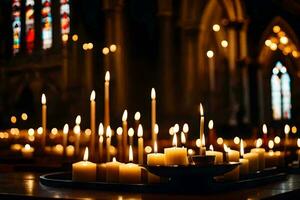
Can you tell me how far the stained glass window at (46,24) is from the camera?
25.9 meters

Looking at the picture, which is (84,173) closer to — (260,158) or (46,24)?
(260,158)

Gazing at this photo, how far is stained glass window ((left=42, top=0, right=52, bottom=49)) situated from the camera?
25938 mm

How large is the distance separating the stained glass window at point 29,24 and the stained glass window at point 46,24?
0.83 meters

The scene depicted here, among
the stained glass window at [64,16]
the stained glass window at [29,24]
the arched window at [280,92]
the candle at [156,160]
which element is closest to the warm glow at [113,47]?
the stained glass window at [64,16]

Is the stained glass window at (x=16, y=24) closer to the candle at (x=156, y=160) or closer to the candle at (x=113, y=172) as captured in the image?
the candle at (x=113, y=172)

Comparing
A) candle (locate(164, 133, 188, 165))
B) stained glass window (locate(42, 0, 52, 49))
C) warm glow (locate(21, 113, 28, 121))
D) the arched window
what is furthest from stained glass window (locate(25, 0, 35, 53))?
candle (locate(164, 133, 188, 165))

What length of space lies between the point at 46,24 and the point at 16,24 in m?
2.25

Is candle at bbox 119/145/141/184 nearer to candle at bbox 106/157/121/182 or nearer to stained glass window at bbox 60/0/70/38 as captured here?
candle at bbox 106/157/121/182

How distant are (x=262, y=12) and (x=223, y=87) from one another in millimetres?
3780

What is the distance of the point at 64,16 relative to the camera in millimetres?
25125

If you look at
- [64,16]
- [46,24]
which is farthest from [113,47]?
[46,24]

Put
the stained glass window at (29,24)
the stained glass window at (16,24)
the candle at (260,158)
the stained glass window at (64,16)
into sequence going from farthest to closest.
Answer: the stained glass window at (16,24), the stained glass window at (29,24), the stained glass window at (64,16), the candle at (260,158)

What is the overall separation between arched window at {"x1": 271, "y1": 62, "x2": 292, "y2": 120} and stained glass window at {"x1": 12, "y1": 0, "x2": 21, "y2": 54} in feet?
41.7

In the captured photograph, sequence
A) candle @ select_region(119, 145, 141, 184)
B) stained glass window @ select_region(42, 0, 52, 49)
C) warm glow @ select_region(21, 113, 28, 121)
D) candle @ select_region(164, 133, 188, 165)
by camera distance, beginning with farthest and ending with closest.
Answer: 1. stained glass window @ select_region(42, 0, 52, 49)
2. warm glow @ select_region(21, 113, 28, 121)
3. candle @ select_region(119, 145, 141, 184)
4. candle @ select_region(164, 133, 188, 165)
